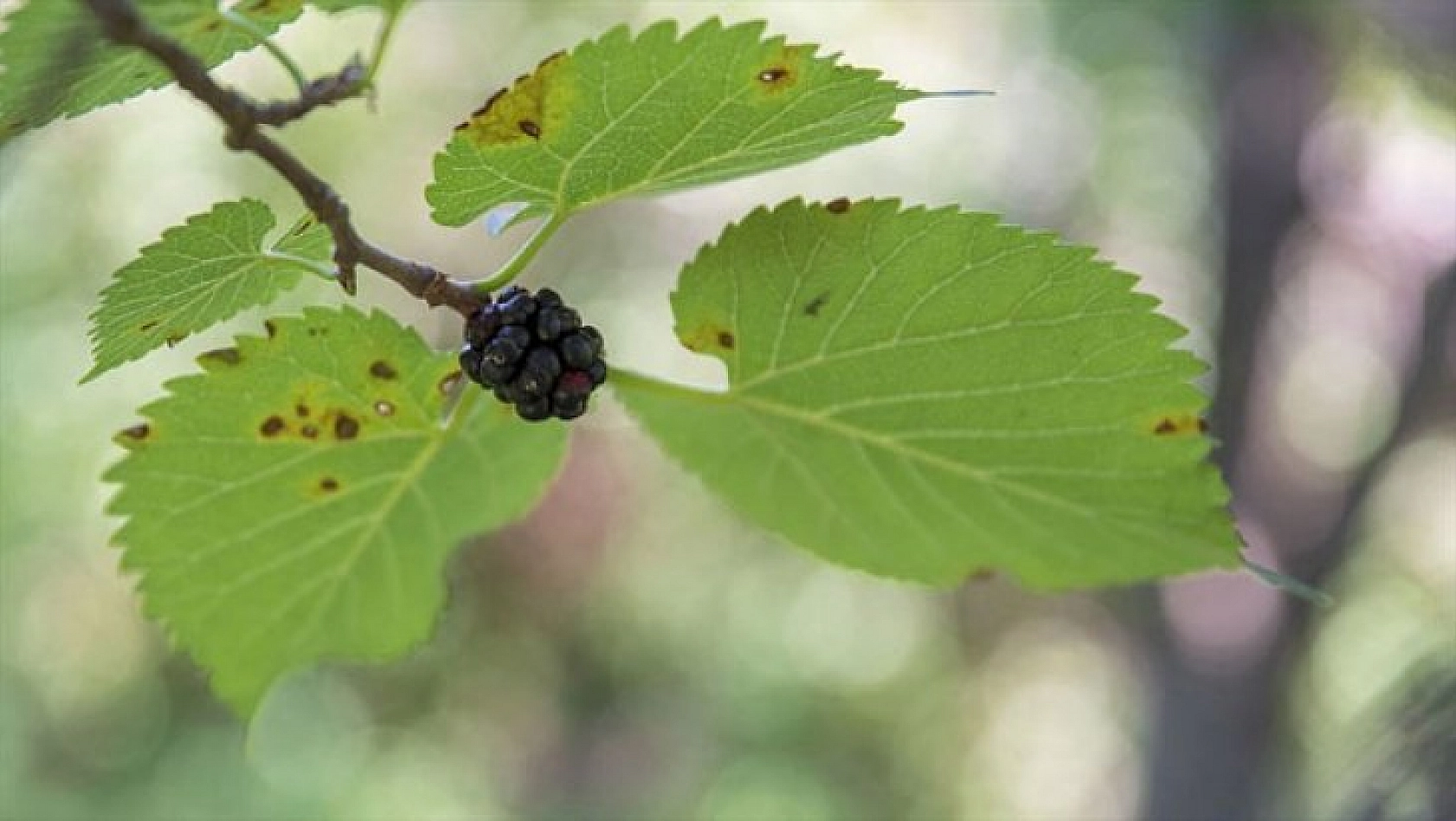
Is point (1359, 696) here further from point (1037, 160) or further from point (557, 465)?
point (1037, 160)

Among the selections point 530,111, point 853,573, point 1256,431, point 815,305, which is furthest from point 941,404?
point 853,573

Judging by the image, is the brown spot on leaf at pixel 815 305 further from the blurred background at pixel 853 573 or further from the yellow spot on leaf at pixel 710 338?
the blurred background at pixel 853 573

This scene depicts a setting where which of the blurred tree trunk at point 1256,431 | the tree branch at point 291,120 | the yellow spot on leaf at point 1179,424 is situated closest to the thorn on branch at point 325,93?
the tree branch at point 291,120

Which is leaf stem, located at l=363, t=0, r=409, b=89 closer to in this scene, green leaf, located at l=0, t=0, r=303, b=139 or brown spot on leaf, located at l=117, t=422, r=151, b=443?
green leaf, located at l=0, t=0, r=303, b=139

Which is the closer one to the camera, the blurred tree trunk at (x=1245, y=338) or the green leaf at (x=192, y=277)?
the green leaf at (x=192, y=277)

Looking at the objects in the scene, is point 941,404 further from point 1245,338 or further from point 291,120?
point 1245,338

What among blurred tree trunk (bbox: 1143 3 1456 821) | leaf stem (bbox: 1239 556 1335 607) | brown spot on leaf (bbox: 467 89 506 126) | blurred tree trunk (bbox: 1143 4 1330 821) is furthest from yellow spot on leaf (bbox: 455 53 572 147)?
blurred tree trunk (bbox: 1143 4 1330 821)
